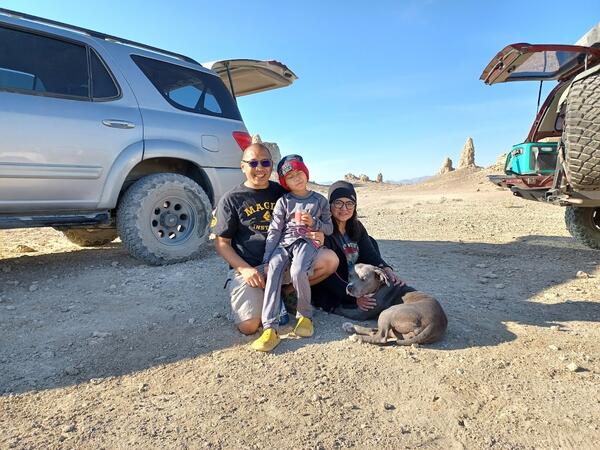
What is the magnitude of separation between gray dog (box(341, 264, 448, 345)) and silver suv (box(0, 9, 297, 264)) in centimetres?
204

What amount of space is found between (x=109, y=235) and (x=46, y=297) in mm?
2150

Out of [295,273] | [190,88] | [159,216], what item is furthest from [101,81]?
[295,273]

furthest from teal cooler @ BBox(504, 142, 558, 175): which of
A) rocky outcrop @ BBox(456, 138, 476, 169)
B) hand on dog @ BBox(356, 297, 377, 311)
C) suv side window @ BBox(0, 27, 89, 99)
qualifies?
rocky outcrop @ BBox(456, 138, 476, 169)

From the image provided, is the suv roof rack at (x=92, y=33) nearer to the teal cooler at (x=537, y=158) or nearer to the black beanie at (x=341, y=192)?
the black beanie at (x=341, y=192)

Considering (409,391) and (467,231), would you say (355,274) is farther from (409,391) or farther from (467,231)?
(467,231)

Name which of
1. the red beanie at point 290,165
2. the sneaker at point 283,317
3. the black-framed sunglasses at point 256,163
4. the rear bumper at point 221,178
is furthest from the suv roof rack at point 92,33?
the sneaker at point 283,317

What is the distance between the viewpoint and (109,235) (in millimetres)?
5320

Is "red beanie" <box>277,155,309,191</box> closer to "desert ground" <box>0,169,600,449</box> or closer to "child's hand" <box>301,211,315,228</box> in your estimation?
"child's hand" <box>301,211,315,228</box>

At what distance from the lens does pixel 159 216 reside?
409cm

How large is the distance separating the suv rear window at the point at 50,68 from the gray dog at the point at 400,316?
2790 millimetres

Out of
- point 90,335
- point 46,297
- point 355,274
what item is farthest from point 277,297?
point 46,297

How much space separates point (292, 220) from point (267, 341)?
0.80 m

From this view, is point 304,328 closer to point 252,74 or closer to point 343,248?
point 343,248

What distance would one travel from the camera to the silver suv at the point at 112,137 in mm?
3398
